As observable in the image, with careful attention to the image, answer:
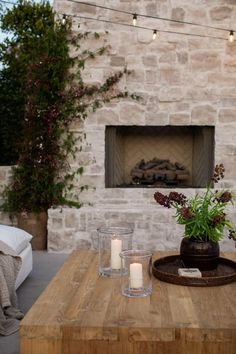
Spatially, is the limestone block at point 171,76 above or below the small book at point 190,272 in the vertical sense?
above

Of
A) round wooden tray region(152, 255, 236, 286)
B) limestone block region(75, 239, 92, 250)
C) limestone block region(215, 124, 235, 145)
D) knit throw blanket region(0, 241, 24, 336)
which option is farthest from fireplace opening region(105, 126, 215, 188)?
round wooden tray region(152, 255, 236, 286)

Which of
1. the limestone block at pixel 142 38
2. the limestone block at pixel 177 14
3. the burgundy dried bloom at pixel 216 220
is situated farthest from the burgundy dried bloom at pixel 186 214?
the limestone block at pixel 177 14

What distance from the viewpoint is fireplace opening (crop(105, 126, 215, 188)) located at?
4.93 m

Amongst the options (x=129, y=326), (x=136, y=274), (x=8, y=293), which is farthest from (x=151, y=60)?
(x=129, y=326)

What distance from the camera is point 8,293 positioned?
9.24ft

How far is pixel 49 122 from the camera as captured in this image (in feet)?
15.8

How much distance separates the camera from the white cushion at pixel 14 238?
312cm

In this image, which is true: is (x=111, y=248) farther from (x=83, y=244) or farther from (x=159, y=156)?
(x=159, y=156)

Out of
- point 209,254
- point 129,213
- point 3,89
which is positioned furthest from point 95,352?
point 3,89

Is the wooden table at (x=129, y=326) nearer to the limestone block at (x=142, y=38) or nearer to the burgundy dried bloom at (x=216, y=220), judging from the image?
the burgundy dried bloom at (x=216, y=220)

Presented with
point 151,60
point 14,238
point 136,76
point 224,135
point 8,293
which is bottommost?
point 8,293

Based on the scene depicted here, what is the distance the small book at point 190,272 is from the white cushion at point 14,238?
1.34 metres

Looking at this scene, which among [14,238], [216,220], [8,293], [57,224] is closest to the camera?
[216,220]

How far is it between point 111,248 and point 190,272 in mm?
352
